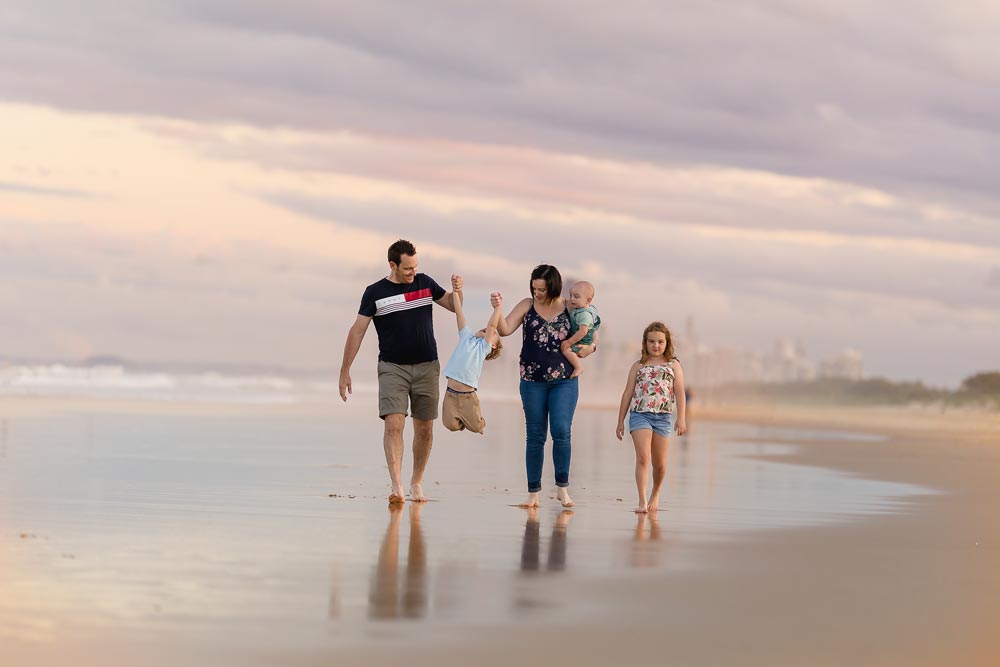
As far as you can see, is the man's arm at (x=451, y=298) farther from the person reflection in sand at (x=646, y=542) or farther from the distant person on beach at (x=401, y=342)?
the person reflection in sand at (x=646, y=542)

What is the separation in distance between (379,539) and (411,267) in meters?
3.15

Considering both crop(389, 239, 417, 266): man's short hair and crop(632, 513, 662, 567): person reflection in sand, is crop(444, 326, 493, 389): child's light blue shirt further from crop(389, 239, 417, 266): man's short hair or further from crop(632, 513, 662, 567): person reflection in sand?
crop(632, 513, 662, 567): person reflection in sand

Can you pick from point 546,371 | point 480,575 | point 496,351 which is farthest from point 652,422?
point 480,575

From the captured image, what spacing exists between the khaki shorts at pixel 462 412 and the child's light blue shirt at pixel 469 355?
135mm

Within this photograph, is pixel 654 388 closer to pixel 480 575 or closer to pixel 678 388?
pixel 678 388

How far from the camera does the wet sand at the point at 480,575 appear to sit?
567 centimetres

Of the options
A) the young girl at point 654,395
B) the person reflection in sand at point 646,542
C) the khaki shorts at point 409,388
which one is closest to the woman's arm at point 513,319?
the khaki shorts at point 409,388

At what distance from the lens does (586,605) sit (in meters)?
6.69

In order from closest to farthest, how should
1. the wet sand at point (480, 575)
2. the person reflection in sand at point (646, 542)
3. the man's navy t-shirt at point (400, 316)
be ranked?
the wet sand at point (480, 575), the person reflection in sand at point (646, 542), the man's navy t-shirt at point (400, 316)

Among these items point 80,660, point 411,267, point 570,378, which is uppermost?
point 411,267

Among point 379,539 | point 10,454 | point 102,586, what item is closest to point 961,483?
point 379,539

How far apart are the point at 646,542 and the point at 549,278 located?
3178mm

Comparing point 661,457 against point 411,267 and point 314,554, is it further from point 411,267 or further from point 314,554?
point 314,554

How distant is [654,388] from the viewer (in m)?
11.9
